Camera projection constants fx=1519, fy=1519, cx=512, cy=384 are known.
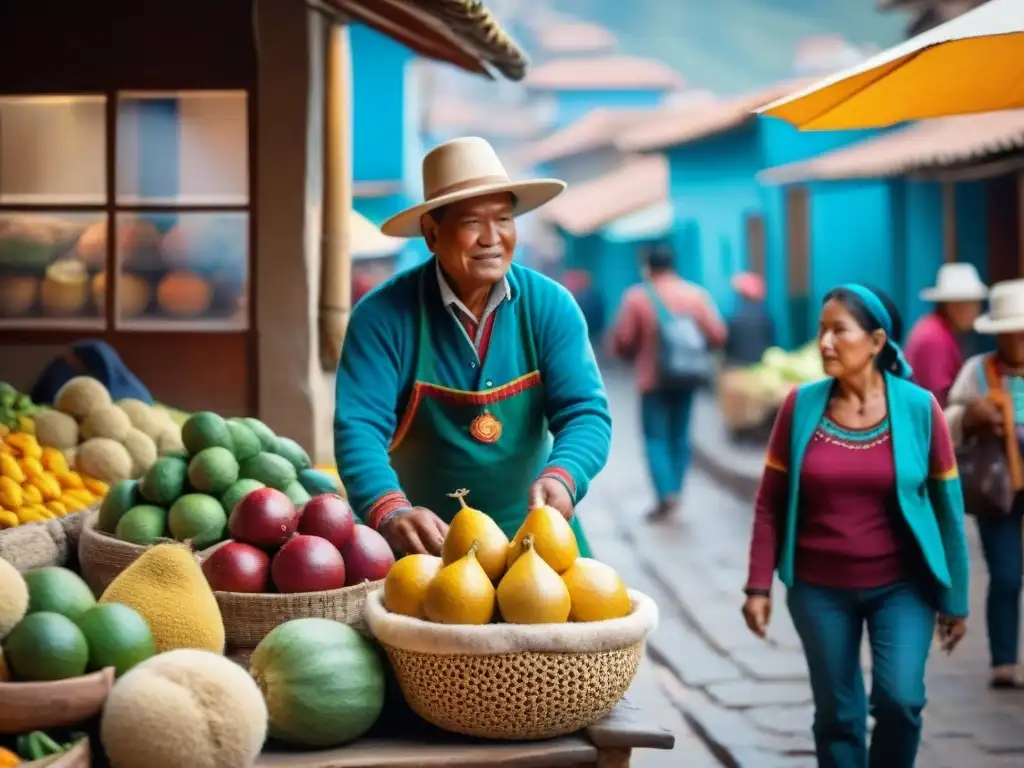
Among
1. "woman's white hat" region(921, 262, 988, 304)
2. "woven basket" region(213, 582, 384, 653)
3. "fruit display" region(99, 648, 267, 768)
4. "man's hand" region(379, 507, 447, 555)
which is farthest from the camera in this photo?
"woman's white hat" region(921, 262, 988, 304)

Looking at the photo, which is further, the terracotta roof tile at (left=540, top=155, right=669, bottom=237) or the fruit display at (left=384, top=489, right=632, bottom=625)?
the terracotta roof tile at (left=540, top=155, right=669, bottom=237)

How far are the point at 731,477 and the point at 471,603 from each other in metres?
13.1

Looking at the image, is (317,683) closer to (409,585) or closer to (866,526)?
(409,585)

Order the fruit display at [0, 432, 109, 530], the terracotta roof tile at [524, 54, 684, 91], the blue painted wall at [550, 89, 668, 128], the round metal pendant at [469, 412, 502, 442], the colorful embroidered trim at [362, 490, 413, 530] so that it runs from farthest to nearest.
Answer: the blue painted wall at [550, 89, 668, 128] → the terracotta roof tile at [524, 54, 684, 91] → the fruit display at [0, 432, 109, 530] → the round metal pendant at [469, 412, 502, 442] → the colorful embroidered trim at [362, 490, 413, 530]

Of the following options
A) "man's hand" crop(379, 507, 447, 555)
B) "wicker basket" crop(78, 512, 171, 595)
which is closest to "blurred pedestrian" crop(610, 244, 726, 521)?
"wicker basket" crop(78, 512, 171, 595)

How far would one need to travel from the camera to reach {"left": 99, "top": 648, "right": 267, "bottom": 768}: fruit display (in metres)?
2.67

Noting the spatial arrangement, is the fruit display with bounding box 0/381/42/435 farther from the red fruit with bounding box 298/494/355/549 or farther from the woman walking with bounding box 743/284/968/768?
the woman walking with bounding box 743/284/968/768

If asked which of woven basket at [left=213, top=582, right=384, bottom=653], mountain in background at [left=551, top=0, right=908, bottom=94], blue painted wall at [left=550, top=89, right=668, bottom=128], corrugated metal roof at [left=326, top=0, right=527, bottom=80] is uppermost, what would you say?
mountain in background at [left=551, top=0, right=908, bottom=94]

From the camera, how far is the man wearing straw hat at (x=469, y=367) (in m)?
3.92

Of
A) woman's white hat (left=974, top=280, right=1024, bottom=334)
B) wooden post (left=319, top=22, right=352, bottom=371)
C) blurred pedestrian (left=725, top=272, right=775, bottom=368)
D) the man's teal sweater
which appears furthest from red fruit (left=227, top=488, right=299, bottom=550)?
blurred pedestrian (left=725, top=272, right=775, bottom=368)

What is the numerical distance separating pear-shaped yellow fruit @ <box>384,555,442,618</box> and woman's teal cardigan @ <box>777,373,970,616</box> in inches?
83.5

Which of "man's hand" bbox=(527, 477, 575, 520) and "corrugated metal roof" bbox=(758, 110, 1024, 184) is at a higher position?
"corrugated metal roof" bbox=(758, 110, 1024, 184)

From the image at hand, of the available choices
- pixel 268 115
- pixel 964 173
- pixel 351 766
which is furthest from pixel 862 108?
pixel 964 173

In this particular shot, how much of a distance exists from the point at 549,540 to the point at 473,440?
1.06m
